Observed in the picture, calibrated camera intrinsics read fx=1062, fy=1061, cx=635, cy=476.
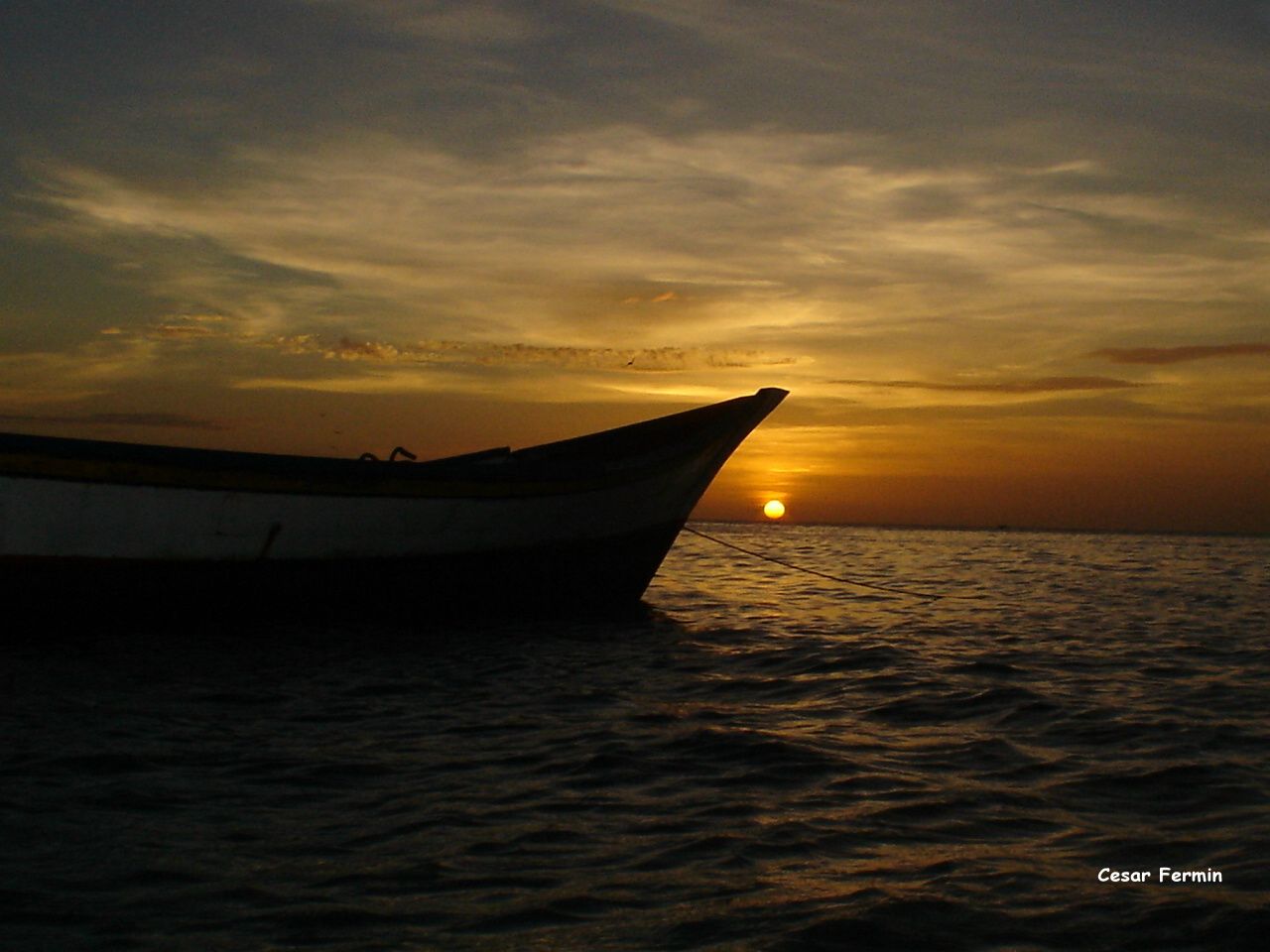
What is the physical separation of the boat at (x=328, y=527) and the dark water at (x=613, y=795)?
0.75 metres

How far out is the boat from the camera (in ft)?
31.8

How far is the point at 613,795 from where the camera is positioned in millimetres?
5258

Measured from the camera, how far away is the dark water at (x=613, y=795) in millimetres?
3660

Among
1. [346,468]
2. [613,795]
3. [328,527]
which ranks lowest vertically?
[613,795]

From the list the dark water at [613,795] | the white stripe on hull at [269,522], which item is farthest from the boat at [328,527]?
the dark water at [613,795]

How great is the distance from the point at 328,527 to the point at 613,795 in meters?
6.69

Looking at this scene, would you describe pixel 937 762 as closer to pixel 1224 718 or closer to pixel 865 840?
pixel 865 840

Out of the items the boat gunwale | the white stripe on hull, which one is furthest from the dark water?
the boat gunwale

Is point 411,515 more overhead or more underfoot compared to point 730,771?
more overhead

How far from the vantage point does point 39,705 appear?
696cm

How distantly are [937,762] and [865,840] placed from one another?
165 centimetres

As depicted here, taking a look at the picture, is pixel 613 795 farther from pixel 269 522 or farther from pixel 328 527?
pixel 328 527

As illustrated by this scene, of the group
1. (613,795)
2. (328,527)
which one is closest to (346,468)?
(328,527)

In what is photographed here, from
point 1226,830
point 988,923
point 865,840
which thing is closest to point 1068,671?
point 1226,830
